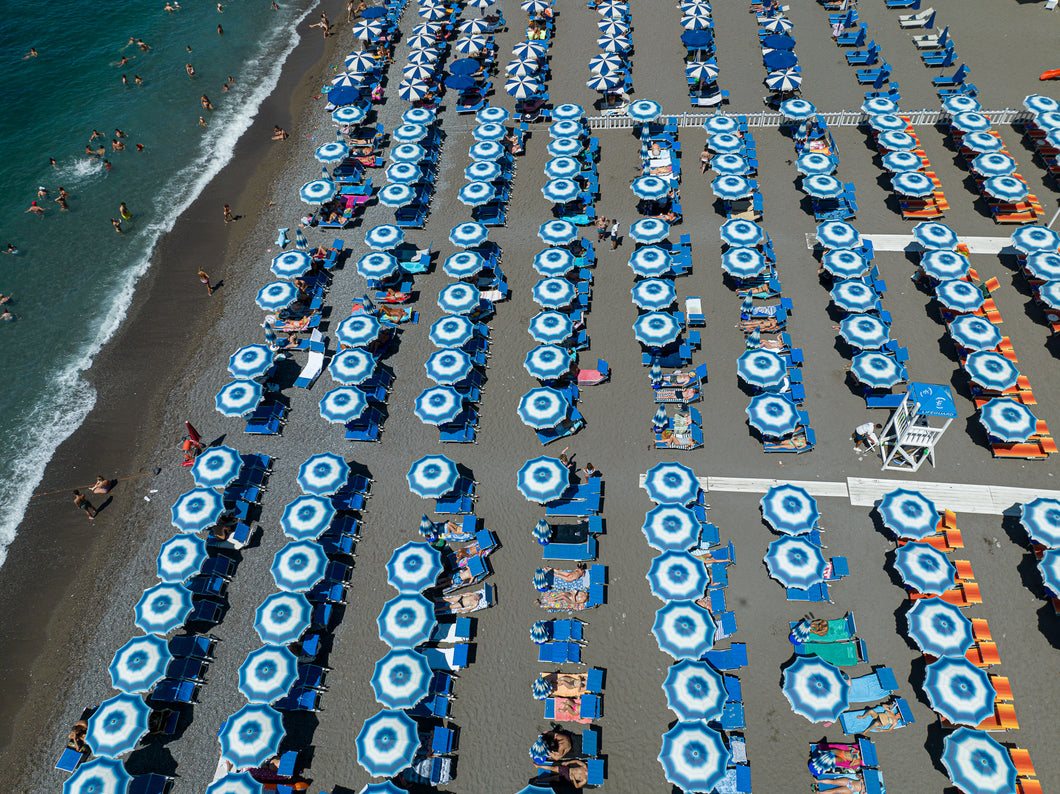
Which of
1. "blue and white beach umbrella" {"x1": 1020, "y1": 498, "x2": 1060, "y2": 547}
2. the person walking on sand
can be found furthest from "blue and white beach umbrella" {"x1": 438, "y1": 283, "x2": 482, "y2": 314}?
"blue and white beach umbrella" {"x1": 1020, "y1": 498, "x2": 1060, "y2": 547}

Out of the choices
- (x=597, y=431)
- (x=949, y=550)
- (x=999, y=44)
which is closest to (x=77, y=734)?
(x=597, y=431)

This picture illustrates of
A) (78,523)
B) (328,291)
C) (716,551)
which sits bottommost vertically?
(78,523)

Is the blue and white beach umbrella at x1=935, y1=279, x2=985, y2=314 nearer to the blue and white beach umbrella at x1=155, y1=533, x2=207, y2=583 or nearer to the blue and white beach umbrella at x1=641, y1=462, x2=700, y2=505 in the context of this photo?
the blue and white beach umbrella at x1=641, y1=462, x2=700, y2=505

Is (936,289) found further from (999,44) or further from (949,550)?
(999,44)

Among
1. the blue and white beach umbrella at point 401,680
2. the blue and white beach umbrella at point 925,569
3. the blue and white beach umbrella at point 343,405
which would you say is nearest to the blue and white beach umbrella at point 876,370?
the blue and white beach umbrella at point 925,569

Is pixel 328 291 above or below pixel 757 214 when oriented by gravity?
below

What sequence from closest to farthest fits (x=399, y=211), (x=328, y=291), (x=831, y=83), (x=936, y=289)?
(x=936, y=289)
(x=328, y=291)
(x=399, y=211)
(x=831, y=83)
